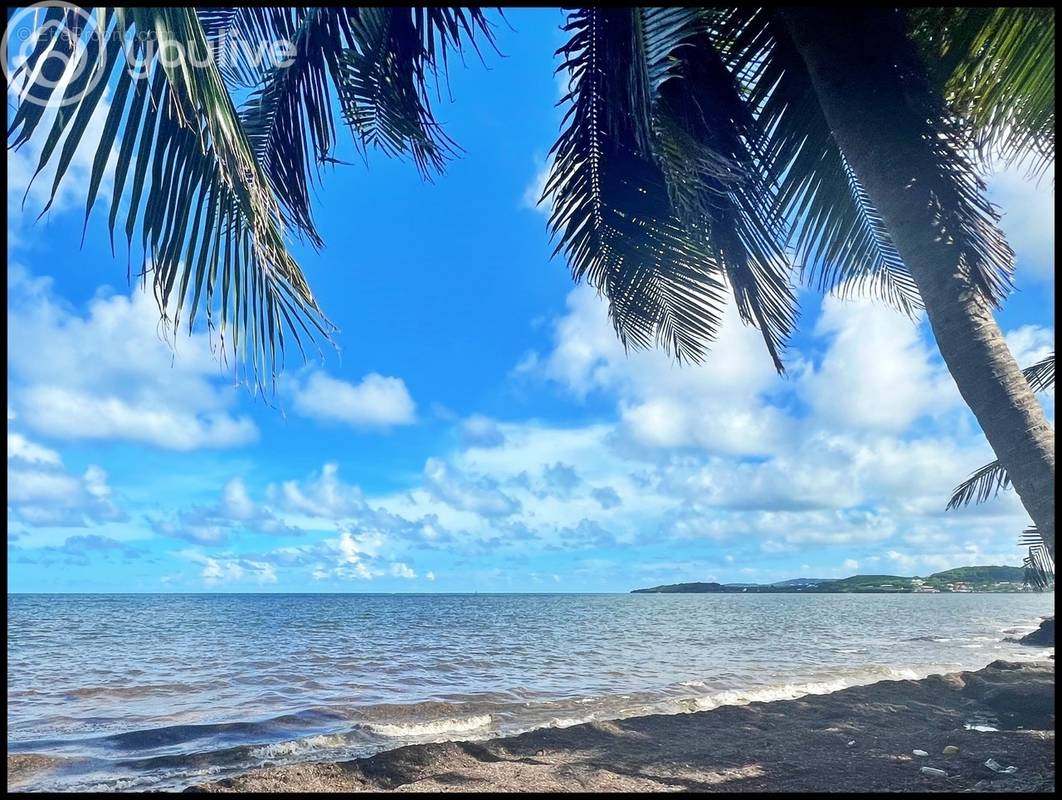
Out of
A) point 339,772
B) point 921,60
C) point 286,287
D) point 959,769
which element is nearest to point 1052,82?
point 921,60

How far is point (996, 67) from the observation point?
3.85 meters

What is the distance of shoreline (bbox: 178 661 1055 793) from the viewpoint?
546 cm

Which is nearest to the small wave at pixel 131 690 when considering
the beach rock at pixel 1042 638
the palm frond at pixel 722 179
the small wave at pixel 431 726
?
the small wave at pixel 431 726

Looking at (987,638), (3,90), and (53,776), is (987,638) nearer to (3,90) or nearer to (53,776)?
(53,776)

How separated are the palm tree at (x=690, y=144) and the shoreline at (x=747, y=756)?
3.46 m

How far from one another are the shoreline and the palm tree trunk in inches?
114

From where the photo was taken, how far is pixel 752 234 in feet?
17.9

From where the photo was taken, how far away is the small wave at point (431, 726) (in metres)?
9.34

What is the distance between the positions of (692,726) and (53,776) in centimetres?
656

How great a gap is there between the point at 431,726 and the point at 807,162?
818cm

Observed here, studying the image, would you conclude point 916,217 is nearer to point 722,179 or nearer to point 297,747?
point 722,179

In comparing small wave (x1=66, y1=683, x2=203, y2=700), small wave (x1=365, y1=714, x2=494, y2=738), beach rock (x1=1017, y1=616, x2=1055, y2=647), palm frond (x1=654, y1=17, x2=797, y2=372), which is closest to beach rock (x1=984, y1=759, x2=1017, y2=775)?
palm frond (x1=654, y1=17, x2=797, y2=372)

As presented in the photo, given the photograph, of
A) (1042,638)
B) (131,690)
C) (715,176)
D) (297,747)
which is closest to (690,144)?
(715,176)

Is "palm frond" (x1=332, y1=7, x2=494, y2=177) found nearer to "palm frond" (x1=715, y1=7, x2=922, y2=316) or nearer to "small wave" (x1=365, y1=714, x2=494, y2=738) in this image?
"palm frond" (x1=715, y1=7, x2=922, y2=316)
